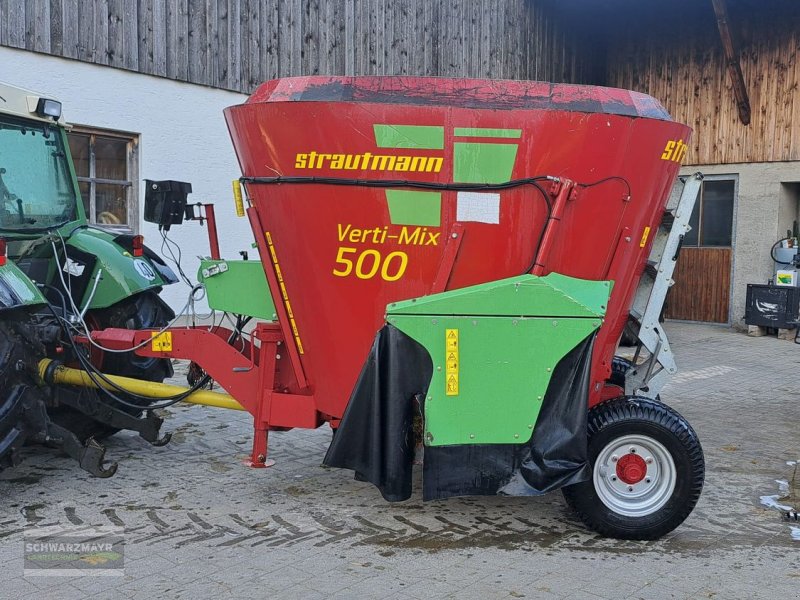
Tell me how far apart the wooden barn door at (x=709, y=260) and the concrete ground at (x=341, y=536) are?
28.0ft

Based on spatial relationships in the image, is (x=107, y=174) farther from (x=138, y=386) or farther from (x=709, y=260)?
(x=709, y=260)

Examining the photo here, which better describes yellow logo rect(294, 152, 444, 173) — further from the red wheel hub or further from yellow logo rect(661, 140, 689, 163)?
the red wheel hub

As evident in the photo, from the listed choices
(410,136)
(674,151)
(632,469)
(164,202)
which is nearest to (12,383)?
(164,202)

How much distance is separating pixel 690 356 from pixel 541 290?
25.3 feet

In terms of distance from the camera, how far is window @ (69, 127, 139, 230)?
9.95 metres

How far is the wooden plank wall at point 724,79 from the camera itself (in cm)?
1302

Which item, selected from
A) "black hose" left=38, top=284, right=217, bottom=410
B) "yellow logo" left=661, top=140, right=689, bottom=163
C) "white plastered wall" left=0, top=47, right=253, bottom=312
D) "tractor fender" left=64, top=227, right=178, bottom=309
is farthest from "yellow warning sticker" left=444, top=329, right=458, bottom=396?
"white plastered wall" left=0, top=47, right=253, bottom=312

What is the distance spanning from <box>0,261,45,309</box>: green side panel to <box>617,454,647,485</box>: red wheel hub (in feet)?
10.8

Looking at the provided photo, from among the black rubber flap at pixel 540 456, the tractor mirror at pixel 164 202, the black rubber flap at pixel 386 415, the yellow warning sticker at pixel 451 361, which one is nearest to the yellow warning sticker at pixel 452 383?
the yellow warning sticker at pixel 451 361

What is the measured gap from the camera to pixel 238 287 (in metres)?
4.67

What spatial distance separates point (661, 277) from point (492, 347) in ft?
4.10

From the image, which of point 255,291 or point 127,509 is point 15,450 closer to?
point 127,509

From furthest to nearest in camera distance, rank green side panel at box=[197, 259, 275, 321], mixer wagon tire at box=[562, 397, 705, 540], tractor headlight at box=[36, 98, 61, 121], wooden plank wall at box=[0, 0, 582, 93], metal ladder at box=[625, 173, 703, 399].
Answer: wooden plank wall at box=[0, 0, 582, 93]
tractor headlight at box=[36, 98, 61, 121]
green side panel at box=[197, 259, 275, 321]
metal ladder at box=[625, 173, 703, 399]
mixer wagon tire at box=[562, 397, 705, 540]

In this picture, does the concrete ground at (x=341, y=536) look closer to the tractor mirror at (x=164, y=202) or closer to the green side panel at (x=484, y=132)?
the tractor mirror at (x=164, y=202)
